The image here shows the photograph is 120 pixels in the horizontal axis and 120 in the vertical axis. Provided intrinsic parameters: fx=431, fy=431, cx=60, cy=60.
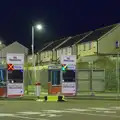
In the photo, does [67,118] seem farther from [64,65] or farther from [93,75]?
[93,75]

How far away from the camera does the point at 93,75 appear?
40281mm

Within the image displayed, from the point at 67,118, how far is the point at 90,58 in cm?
5833

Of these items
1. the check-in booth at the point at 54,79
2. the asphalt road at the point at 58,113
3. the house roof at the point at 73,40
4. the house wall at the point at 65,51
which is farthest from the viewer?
the house roof at the point at 73,40

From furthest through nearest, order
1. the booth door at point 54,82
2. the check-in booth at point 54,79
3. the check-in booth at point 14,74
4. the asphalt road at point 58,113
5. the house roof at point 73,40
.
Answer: the house roof at point 73,40 < the booth door at point 54,82 < the check-in booth at point 54,79 < the check-in booth at point 14,74 < the asphalt road at point 58,113

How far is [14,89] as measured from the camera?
34844 mm

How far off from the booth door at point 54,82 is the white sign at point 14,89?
4.03m

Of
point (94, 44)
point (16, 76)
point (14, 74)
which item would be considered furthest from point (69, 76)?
point (94, 44)

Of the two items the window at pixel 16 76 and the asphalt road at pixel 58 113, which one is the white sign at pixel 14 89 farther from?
the asphalt road at pixel 58 113

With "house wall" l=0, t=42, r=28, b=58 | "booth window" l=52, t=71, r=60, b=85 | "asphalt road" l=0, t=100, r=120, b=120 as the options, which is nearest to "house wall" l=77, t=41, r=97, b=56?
"house wall" l=0, t=42, r=28, b=58

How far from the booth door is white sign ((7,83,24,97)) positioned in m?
4.03

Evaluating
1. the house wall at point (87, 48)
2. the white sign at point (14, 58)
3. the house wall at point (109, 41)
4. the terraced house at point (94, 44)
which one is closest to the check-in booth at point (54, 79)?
the white sign at point (14, 58)

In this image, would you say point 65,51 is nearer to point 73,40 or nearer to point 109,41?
point 73,40

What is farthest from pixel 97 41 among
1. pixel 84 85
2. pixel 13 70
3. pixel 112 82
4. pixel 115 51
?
pixel 13 70

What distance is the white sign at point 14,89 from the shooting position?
114ft
